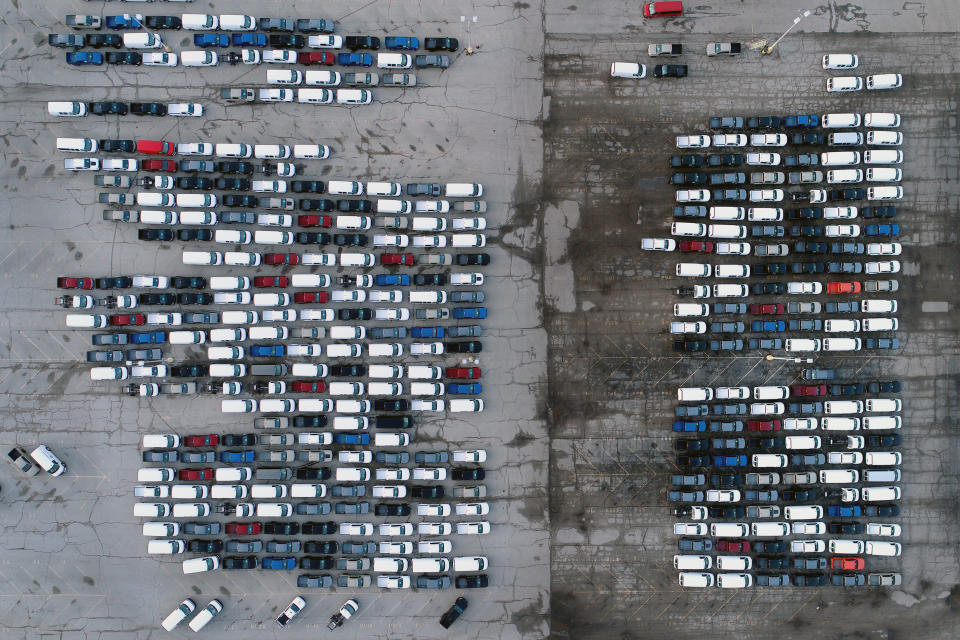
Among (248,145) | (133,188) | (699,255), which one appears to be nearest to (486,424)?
(699,255)

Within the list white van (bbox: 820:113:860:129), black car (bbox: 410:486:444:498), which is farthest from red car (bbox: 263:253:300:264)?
white van (bbox: 820:113:860:129)

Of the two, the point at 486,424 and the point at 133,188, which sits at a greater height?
the point at 133,188

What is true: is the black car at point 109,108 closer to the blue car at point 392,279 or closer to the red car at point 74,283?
the red car at point 74,283

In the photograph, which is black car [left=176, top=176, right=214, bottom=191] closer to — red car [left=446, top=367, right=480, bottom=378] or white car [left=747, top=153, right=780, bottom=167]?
red car [left=446, top=367, right=480, bottom=378]

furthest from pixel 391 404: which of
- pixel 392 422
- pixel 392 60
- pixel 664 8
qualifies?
pixel 664 8

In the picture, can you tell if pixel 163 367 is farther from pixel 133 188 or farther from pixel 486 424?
pixel 486 424
